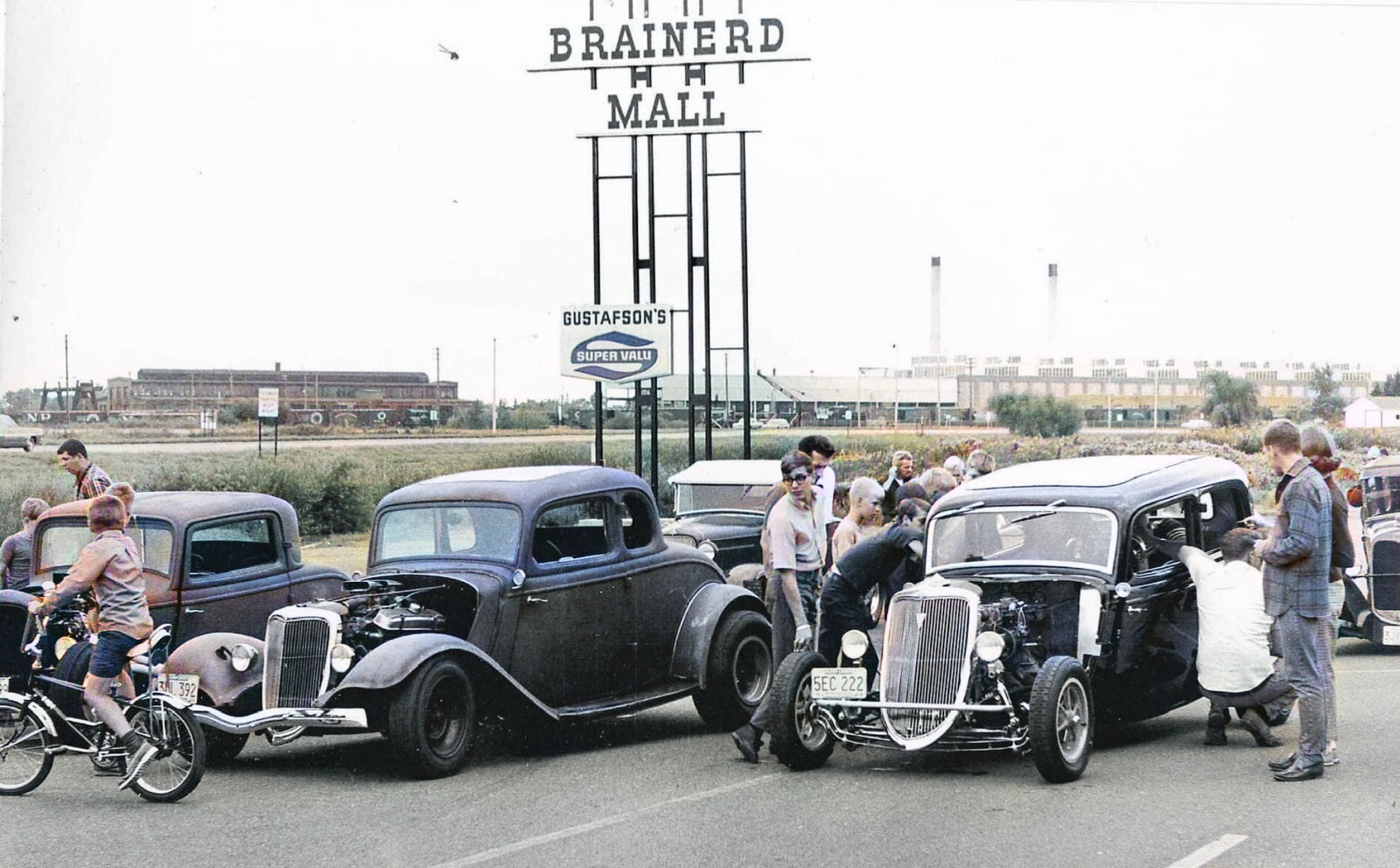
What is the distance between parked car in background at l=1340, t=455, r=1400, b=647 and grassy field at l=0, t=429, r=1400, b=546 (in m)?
11.7

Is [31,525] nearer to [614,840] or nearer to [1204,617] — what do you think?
[614,840]

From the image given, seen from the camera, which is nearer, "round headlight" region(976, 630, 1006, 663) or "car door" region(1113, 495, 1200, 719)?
"round headlight" region(976, 630, 1006, 663)

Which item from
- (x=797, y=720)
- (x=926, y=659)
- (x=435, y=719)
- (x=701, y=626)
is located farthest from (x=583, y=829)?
(x=701, y=626)

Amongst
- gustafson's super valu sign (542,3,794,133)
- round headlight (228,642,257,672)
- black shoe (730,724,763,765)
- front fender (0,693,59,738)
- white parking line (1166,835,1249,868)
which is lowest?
black shoe (730,724,763,765)

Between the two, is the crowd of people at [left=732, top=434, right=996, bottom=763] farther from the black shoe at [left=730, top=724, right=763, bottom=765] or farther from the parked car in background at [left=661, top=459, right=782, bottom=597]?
the parked car in background at [left=661, top=459, right=782, bottom=597]

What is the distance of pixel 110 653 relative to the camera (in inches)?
351

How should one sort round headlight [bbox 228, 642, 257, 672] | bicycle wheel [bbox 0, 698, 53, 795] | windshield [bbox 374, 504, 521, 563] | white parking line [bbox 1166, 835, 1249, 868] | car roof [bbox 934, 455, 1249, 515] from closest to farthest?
1. white parking line [bbox 1166, 835, 1249, 868]
2. bicycle wheel [bbox 0, 698, 53, 795]
3. round headlight [bbox 228, 642, 257, 672]
4. car roof [bbox 934, 455, 1249, 515]
5. windshield [bbox 374, 504, 521, 563]

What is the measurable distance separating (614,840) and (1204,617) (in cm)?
458

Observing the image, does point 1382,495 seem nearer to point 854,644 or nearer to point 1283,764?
point 1283,764

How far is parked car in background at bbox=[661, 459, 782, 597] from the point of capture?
16734 millimetres

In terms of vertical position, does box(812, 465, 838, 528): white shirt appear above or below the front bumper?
above

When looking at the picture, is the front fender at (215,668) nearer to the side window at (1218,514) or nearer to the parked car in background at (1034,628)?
the parked car in background at (1034,628)

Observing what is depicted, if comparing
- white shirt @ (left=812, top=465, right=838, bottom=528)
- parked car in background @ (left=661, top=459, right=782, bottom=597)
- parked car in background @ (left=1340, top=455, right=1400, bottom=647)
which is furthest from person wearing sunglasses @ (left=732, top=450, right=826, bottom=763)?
parked car in background @ (left=1340, top=455, right=1400, bottom=647)

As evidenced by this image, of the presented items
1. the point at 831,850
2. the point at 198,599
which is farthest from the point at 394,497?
the point at 831,850
